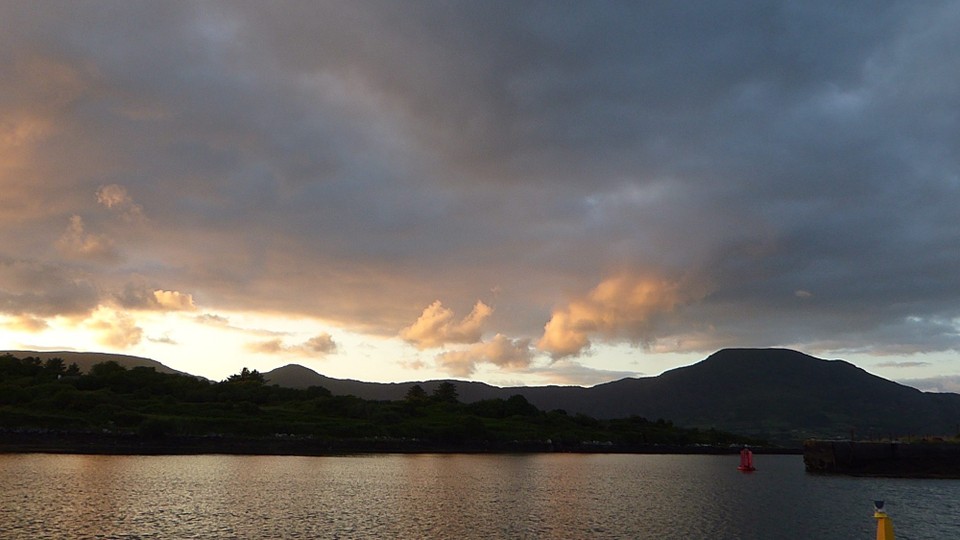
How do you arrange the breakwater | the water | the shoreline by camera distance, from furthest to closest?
the shoreline < the breakwater < the water

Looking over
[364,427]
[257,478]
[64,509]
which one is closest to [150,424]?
[364,427]

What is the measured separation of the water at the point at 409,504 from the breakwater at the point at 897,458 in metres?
22.5

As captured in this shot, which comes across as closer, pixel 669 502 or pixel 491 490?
pixel 669 502

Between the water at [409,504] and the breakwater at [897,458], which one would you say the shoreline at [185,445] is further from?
the breakwater at [897,458]

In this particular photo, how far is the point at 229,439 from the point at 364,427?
43825mm

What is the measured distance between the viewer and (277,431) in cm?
17312

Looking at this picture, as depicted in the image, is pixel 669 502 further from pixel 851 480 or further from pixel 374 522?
pixel 851 480

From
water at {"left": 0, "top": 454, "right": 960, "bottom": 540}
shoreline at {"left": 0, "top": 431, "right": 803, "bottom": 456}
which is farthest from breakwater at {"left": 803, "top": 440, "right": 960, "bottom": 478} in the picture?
shoreline at {"left": 0, "top": 431, "right": 803, "bottom": 456}

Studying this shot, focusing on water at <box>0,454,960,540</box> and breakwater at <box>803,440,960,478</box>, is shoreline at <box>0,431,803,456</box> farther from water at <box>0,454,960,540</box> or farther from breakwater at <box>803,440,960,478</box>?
breakwater at <box>803,440,960,478</box>

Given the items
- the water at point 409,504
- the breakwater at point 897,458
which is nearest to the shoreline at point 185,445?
the water at point 409,504

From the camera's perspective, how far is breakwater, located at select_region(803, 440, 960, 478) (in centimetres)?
12269

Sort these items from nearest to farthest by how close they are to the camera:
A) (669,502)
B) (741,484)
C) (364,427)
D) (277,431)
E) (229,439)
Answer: (669,502), (741,484), (229,439), (277,431), (364,427)

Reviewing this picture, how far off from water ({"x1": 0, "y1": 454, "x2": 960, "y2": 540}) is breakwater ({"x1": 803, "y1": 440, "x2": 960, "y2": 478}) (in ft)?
73.8

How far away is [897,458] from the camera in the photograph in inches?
4926
